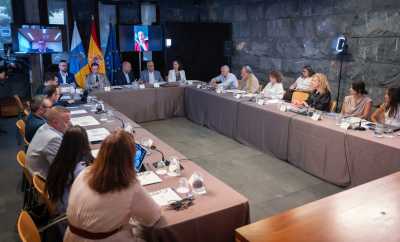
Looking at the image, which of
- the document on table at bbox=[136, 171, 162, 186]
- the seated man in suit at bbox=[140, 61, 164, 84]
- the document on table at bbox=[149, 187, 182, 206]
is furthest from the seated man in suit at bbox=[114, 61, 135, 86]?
the document on table at bbox=[149, 187, 182, 206]

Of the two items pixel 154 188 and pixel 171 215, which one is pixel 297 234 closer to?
pixel 171 215

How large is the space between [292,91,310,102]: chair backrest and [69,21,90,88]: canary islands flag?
439cm

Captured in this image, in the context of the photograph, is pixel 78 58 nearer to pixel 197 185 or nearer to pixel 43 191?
pixel 43 191

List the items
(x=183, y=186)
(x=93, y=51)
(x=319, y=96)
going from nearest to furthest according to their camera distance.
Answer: (x=183, y=186)
(x=319, y=96)
(x=93, y=51)

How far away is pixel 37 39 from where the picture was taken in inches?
280

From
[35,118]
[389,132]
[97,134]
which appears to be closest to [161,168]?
[97,134]

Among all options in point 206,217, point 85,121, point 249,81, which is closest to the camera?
point 206,217

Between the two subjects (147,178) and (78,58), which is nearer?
(147,178)

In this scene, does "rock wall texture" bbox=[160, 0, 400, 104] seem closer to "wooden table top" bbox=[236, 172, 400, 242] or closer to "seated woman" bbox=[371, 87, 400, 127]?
"seated woman" bbox=[371, 87, 400, 127]

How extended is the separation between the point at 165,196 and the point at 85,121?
234 cm

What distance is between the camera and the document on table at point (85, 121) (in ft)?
13.5

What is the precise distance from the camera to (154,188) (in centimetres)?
242

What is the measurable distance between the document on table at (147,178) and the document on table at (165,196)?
0.16 metres

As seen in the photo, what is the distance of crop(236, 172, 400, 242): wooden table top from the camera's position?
1.77 metres
